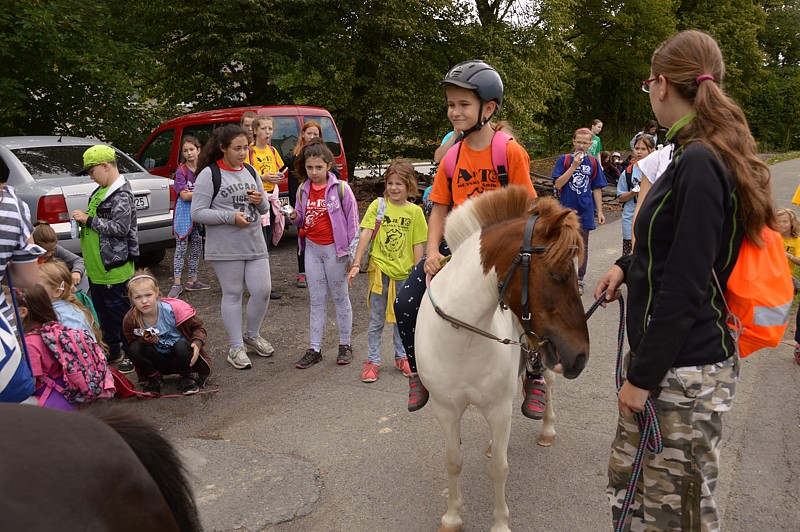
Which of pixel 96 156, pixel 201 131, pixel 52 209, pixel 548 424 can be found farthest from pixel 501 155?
Result: pixel 201 131

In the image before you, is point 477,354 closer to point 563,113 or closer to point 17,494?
point 17,494

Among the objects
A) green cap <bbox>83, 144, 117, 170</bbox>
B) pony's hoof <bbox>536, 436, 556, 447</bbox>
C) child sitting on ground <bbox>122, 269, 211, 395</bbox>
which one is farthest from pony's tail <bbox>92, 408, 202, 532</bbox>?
green cap <bbox>83, 144, 117, 170</bbox>

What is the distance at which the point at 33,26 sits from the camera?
31.7ft

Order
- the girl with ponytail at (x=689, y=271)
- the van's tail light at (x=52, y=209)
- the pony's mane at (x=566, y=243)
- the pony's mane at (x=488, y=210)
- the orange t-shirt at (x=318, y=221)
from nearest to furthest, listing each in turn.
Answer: the girl with ponytail at (x=689, y=271)
the pony's mane at (x=566, y=243)
the pony's mane at (x=488, y=210)
the orange t-shirt at (x=318, y=221)
the van's tail light at (x=52, y=209)

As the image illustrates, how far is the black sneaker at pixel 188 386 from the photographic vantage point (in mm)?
5270

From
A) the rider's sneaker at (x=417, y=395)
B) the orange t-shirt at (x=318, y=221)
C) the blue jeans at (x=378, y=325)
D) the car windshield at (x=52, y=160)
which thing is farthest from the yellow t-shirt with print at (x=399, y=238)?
the car windshield at (x=52, y=160)

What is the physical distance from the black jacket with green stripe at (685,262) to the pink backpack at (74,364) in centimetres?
309

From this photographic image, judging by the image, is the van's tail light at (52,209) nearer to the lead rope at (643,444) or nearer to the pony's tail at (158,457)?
the pony's tail at (158,457)

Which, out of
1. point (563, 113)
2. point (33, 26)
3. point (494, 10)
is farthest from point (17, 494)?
point (563, 113)

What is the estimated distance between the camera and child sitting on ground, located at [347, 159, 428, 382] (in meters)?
5.49

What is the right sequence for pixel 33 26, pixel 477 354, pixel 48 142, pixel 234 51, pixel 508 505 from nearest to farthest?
pixel 477 354 < pixel 508 505 < pixel 48 142 < pixel 33 26 < pixel 234 51

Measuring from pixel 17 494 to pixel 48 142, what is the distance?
8.25 meters

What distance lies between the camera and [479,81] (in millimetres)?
3502

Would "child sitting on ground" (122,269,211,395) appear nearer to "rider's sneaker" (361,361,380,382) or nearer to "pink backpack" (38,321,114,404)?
"pink backpack" (38,321,114,404)
